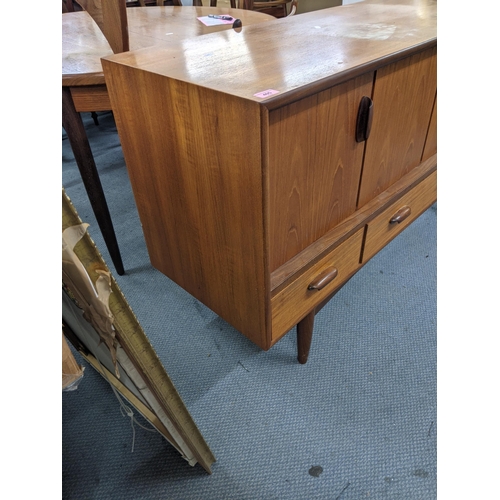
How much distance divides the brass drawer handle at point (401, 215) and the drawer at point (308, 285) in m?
0.14

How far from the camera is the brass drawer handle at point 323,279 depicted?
0.88 meters

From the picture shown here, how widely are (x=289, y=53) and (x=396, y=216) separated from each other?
52cm

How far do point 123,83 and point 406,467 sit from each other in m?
1.07

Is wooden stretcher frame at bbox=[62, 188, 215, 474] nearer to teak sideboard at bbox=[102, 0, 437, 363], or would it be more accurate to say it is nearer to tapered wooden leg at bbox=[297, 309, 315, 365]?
teak sideboard at bbox=[102, 0, 437, 363]

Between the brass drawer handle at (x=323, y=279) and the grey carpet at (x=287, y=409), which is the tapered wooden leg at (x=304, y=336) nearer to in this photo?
the grey carpet at (x=287, y=409)

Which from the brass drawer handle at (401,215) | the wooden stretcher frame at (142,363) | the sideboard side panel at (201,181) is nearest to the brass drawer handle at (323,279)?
the sideboard side panel at (201,181)

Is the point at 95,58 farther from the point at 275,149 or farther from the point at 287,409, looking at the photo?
the point at 287,409

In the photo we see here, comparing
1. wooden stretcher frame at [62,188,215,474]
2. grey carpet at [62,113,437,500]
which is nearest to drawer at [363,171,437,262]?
grey carpet at [62,113,437,500]

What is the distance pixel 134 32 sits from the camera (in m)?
1.47

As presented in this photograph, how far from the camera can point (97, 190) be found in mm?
1266

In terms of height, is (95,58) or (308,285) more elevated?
(95,58)

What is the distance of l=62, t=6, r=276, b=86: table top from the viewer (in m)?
1.07

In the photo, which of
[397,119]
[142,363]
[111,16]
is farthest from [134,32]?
[142,363]
